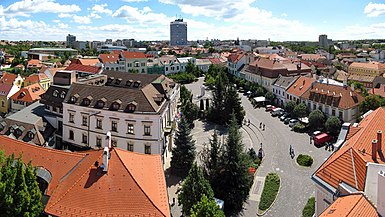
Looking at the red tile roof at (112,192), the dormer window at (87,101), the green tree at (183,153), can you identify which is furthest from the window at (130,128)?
the red tile roof at (112,192)

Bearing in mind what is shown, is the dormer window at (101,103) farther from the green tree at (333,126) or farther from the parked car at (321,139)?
the green tree at (333,126)

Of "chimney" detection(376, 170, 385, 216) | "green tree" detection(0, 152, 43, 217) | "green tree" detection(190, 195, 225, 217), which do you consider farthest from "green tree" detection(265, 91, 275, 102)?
"green tree" detection(0, 152, 43, 217)

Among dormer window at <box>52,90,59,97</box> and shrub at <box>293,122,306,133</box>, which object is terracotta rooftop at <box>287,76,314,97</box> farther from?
dormer window at <box>52,90,59,97</box>

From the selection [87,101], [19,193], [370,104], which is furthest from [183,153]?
[370,104]

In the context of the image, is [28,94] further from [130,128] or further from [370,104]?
[370,104]

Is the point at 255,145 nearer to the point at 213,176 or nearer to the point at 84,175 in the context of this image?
the point at 213,176
